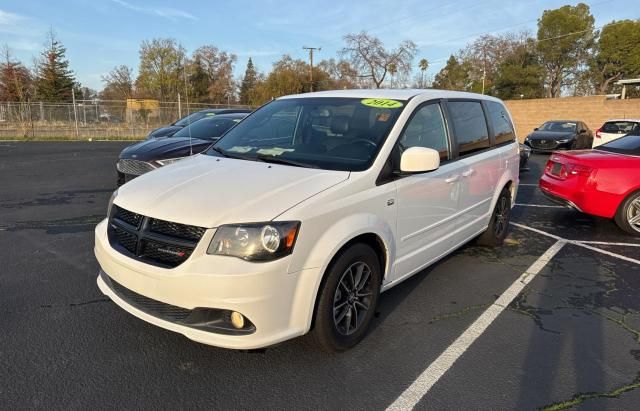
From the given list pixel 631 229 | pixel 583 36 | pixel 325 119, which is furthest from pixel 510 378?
pixel 583 36

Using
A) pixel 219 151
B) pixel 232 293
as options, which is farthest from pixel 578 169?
pixel 232 293

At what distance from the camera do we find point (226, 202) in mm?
2807

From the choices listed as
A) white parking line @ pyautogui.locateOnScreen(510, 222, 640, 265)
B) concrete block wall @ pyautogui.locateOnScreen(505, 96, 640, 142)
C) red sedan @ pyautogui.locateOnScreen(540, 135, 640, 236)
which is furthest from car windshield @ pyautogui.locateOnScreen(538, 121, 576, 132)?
white parking line @ pyautogui.locateOnScreen(510, 222, 640, 265)

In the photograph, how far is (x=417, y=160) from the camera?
3336 mm

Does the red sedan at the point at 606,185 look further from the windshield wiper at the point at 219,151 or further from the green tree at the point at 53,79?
the green tree at the point at 53,79

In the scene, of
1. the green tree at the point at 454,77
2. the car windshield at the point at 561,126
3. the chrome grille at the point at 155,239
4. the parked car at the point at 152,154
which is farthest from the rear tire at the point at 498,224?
the green tree at the point at 454,77

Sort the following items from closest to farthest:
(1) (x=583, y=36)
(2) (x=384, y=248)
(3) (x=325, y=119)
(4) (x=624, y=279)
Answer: (2) (x=384, y=248)
(3) (x=325, y=119)
(4) (x=624, y=279)
(1) (x=583, y=36)

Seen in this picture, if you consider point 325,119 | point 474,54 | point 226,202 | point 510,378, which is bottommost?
point 510,378

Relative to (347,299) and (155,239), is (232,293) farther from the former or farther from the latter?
(347,299)

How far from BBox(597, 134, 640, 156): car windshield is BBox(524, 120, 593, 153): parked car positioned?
12.7 meters

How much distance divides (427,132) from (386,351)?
188cm

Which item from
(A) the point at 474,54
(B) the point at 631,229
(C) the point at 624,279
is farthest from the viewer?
(A) the point at 474,54

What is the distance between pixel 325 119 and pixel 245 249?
5.91 feet

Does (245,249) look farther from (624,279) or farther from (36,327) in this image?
(624,279)
